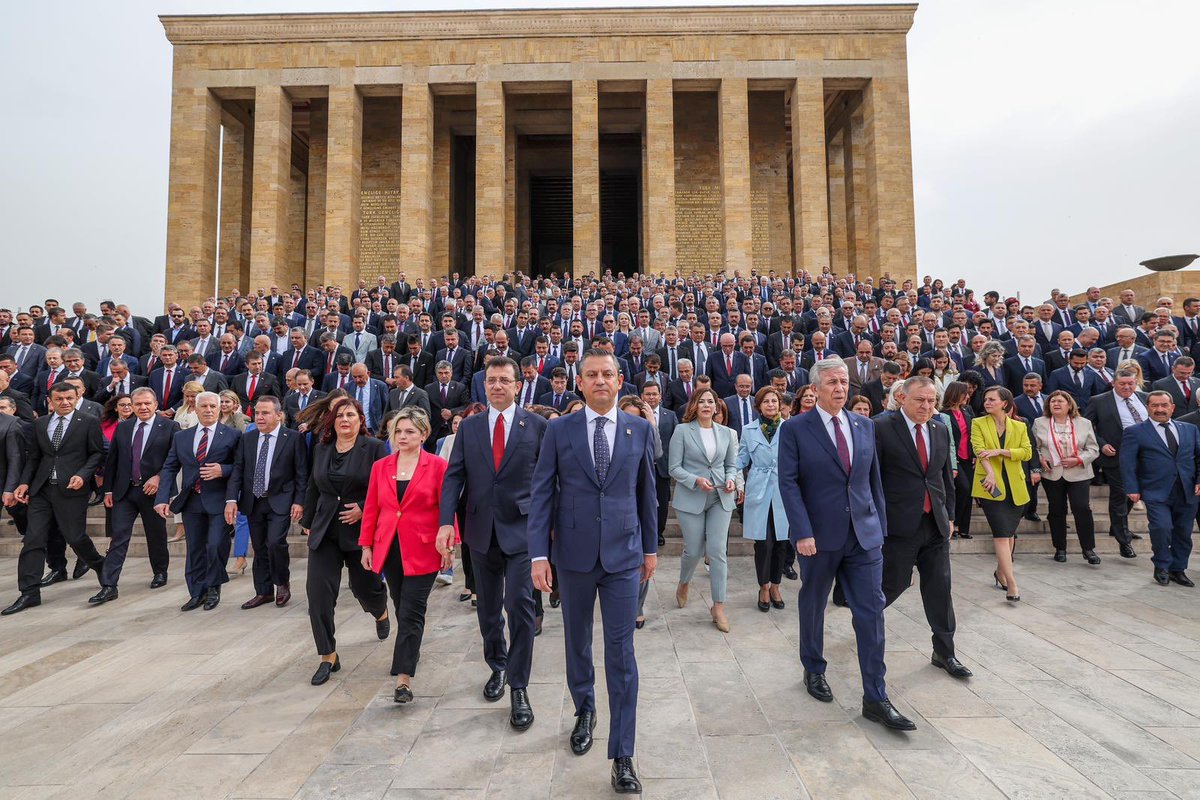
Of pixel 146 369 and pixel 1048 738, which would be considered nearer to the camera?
pixel 1048 738

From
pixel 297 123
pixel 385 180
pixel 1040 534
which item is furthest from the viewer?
pixel 297 123

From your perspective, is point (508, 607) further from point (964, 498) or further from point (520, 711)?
point (964, 498)

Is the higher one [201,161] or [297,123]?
[297,123]

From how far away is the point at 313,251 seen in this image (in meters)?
25.7

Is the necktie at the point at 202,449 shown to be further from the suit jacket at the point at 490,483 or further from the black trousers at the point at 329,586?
the suit jacket at the point at 490,483

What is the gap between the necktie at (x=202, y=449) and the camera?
231 inches

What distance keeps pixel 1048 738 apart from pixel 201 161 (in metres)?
28.0

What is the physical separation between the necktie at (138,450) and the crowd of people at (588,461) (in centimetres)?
3

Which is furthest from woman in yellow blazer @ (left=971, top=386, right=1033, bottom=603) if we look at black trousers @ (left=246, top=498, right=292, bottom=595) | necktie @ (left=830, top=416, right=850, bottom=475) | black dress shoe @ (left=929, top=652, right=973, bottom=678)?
black trousers @ (left=246, top=498, right=292, bottom=595)

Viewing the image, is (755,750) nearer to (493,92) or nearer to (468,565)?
(468,565)

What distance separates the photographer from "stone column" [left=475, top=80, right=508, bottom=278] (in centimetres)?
2250

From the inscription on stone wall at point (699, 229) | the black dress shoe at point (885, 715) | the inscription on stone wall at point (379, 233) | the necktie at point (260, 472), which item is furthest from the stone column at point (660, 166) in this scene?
the black dress shoe at point (885, 715)

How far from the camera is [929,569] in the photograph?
4031mm

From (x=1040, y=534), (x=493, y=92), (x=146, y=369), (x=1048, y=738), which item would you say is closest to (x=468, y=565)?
(x=1048, y=738)
